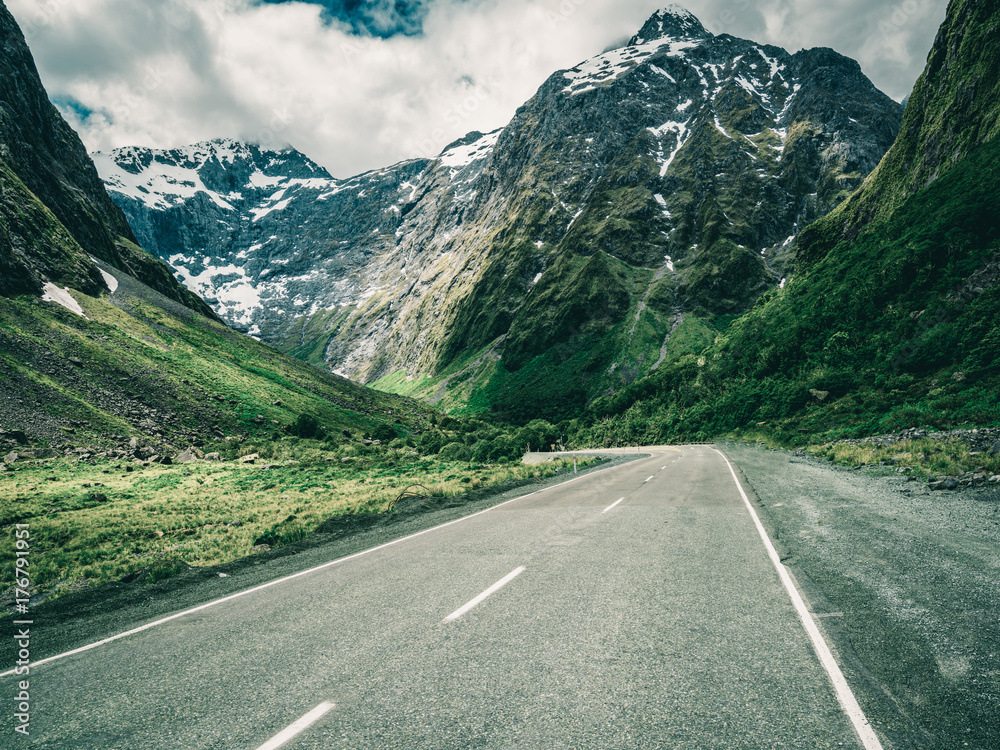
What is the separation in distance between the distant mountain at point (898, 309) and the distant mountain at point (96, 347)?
167ft

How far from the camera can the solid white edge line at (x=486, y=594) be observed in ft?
19.6

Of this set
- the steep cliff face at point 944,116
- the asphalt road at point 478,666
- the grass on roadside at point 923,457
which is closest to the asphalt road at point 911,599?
the asphalt road at point 478,666

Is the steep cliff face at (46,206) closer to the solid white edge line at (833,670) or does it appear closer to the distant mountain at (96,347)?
the distant mountain at (96,347)

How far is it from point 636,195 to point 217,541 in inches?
7434

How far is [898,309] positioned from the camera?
36.8 m

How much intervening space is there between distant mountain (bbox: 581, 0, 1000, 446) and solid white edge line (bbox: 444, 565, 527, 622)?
23595 mm

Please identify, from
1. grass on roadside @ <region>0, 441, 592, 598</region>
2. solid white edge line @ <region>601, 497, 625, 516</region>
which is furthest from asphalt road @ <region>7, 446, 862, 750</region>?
grass on roadside @ <region>0, 441, 592, 598</region>

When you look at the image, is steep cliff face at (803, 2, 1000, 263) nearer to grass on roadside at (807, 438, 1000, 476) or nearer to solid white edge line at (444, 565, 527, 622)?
grass on roadside at (807, 438, 1000, 476)

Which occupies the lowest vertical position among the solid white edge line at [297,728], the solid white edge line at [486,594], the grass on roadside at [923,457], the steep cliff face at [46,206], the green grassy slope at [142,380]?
the grass on roadside at [923,457]

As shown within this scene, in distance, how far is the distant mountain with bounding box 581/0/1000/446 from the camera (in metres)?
28.4

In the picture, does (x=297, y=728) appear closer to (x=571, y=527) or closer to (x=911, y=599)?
(x=911, y=599)

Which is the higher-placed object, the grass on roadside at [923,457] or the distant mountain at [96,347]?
the distant mountain at [96,347]

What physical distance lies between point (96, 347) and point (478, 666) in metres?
66.0

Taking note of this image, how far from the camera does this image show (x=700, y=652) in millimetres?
4695
